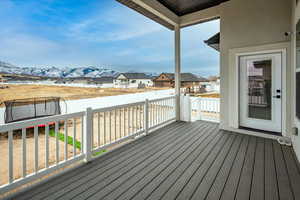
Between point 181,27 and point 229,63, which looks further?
point 181,27

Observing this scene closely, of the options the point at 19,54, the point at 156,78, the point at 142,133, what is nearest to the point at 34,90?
the point at 19,54

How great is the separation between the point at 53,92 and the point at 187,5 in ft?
13.9

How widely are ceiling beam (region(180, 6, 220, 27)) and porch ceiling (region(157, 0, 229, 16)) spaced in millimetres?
113

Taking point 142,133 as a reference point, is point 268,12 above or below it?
above

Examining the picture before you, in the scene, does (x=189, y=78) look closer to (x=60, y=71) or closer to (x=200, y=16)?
(x=200, y=16)

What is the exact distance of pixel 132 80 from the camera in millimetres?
3660

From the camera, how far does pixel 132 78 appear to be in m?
3.66

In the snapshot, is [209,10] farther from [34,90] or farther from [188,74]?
[34,90]

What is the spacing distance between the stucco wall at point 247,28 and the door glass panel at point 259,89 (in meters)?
0.38

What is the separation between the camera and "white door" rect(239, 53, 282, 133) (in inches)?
138

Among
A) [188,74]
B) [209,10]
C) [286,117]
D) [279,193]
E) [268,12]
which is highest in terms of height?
[209,10]

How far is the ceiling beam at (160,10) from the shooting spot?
3.75m

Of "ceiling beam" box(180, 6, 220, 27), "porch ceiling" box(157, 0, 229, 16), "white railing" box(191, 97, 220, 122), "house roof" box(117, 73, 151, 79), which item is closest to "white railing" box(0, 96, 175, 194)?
"house roof" box(117, 73, 151, 79)

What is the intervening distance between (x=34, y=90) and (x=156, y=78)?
281 centimetres
